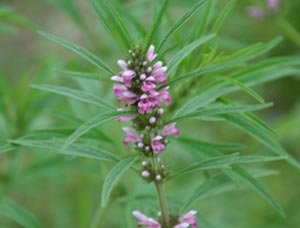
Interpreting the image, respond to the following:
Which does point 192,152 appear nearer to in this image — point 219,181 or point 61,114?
point 219,181

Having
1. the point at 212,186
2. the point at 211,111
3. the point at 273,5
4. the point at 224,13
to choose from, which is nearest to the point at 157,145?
the point at 211,111

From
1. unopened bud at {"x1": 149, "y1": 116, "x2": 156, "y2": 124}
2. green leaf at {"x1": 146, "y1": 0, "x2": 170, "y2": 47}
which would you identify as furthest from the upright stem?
green leaf at {"x1": 146, "y1": 0, "x2": 170, "y2": 47}

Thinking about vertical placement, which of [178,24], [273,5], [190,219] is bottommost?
[190,219]

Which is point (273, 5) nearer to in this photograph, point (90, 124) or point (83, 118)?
point (83, 118)

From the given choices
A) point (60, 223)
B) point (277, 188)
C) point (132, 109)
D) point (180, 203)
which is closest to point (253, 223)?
point (277, 188)

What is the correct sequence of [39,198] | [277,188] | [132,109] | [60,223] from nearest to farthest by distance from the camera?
[132,109]
[60,223]
[277,188]
[39,198]

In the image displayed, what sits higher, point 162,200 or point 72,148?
point 72,148

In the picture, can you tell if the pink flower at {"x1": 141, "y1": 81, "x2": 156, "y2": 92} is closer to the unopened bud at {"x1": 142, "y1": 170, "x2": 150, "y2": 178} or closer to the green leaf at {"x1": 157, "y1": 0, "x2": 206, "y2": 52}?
the green leaf at {"x1": 157, "y1": 0, "x2": 206, "y2": 52}
